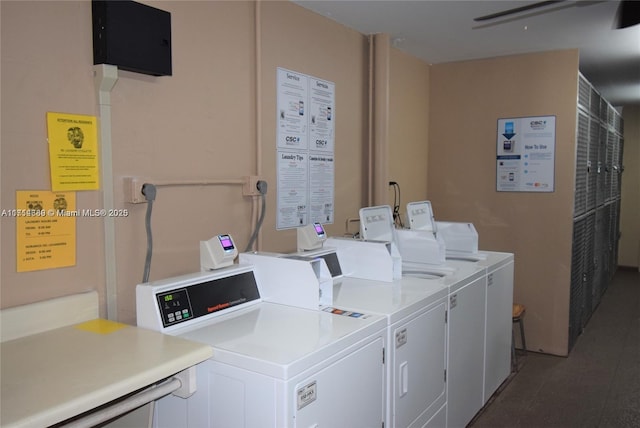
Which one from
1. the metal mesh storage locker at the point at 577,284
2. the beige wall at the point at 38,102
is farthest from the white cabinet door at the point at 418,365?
the metal mesh storage locker at the point at 577,284

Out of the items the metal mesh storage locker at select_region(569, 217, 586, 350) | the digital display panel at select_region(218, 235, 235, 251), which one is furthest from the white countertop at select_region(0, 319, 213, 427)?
the metal mesh storage locker at select_region(569, 217, 586, 350)

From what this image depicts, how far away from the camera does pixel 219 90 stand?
2.44 m

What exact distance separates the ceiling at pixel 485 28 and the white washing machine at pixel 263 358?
184 cm

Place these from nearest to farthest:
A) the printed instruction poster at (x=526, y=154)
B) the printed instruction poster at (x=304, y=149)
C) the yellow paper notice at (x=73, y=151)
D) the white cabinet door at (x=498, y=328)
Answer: the yellow paper notice at (x=73, y=151)
the printed instruction poster at (x=304, y=149)
the white cabinet door at (x=498, y=328)
the printed instruction poster at (x=526, y=154)

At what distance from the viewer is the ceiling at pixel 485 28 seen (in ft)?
9.73

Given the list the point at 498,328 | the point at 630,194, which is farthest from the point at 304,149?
the point at 630,194

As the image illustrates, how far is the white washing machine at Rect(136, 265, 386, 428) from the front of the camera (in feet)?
4.95

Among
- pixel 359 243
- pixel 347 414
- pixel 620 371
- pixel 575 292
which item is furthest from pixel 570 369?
pixel 347 414

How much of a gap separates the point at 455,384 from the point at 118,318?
1712 millimetres

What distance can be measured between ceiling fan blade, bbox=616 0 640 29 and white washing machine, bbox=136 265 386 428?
6.81 feet

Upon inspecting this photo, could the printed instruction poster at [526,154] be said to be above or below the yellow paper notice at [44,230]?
above

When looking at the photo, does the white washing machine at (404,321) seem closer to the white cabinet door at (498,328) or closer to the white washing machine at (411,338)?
the white washing machine at (411,338)

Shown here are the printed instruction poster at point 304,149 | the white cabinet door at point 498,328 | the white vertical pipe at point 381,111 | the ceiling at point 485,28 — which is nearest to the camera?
the printed instruction poster at point 304,149

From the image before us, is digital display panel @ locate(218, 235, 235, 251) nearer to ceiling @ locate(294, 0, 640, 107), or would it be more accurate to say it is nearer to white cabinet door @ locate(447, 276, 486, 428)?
white cabinet door @ locate(447, 276, 486, 428)
